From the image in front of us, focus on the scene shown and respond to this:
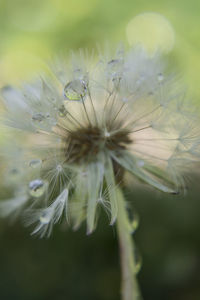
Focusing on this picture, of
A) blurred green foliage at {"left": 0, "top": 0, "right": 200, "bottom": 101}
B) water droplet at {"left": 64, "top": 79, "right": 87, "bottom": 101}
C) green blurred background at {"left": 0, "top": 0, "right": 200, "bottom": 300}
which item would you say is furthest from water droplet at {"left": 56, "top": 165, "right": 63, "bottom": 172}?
blurred green foliage at {"left": 0, "top": 0, "right": 200, "bottom": 101}

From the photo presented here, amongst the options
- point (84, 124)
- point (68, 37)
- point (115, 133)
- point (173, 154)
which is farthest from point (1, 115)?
point (68, 37)

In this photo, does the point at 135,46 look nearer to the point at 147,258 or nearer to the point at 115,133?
the point at 115,133

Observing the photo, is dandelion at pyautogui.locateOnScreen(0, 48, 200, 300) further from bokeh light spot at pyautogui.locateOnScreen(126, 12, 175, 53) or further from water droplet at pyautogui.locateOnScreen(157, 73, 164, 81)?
bokeh light spot at pyautogui.locateOnScreen(126, 12, 175, 53)

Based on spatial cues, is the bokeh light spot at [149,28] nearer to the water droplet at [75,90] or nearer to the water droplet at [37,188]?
the water droplet at [75,90]

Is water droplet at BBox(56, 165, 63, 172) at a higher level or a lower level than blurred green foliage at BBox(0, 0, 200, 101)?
lower

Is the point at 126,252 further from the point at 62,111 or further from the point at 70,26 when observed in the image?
the point at 70,26

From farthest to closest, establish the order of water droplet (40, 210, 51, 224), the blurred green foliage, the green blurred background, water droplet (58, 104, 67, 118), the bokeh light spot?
1. the bokeh light spot
2. the blurred green foliage
3. the green blurred background
4. water droplet (58, 104, 67, 118)
5. water droplet (40, 210, 51, 224)

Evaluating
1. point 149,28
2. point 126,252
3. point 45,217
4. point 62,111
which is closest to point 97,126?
point 62,111
